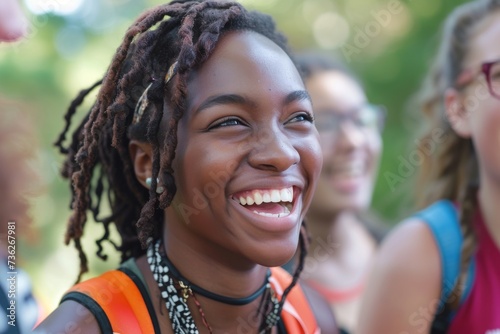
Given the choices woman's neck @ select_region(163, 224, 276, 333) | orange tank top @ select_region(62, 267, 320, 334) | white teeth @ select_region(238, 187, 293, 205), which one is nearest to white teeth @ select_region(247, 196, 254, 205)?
white teeth @ select_region(238, 187, 293, 205)

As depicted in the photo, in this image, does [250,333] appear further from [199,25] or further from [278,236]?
[199,25]

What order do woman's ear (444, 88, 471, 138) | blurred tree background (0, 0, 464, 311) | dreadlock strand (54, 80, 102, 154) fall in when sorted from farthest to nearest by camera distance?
blurred tree background (0, 0, 464, 311)
woman's ear (444, 88, 471, 138)
dreadlock strand (54, 80, 102, 154)

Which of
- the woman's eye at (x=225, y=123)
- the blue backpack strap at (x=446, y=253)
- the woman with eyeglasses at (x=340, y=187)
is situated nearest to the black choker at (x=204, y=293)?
the woman's eye at (x=225, y=123)

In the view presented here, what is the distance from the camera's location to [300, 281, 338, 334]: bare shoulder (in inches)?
110

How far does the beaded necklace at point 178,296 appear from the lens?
2.41 m

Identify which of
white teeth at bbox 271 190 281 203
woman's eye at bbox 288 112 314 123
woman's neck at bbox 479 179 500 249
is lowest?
woman's neck at bbox 479 179 500 249

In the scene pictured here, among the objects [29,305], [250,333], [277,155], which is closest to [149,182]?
[277,155]

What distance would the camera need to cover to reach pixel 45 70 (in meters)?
7.55

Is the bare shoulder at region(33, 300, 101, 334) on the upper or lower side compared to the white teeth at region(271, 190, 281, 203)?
lower

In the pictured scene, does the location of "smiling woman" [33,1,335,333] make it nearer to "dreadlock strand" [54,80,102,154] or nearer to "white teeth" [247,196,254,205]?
"white teeth" [247,196,254,205]

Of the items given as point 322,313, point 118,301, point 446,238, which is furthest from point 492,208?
point 118,301

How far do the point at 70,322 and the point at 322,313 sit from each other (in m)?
0.99

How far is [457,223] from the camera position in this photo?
3422mm

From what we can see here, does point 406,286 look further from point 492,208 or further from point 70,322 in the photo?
point 70,322
